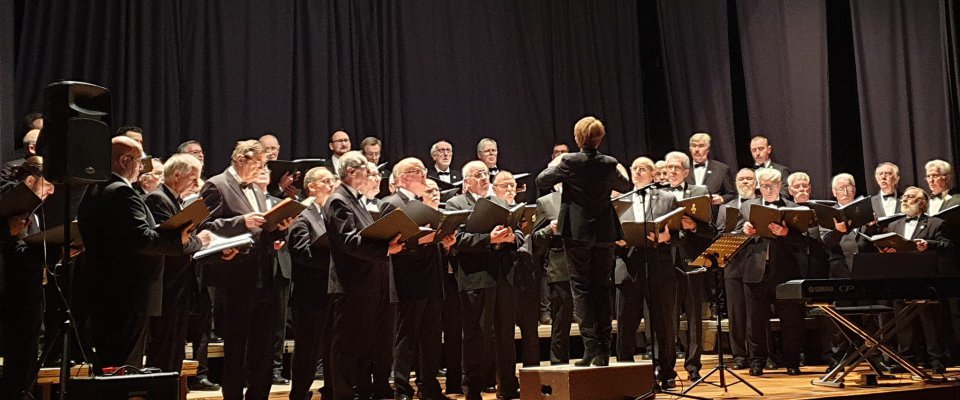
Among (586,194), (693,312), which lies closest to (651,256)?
(693,312)

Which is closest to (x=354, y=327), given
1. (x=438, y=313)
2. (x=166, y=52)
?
(x=438, y=313)

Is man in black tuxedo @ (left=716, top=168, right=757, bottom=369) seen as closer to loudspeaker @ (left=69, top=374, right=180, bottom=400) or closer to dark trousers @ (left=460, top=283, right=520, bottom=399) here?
dark trousers @ (left=460, top=283, right=520, bottom=399)

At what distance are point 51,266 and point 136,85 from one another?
11.7ft

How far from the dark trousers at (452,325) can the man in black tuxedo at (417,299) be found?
0.73ft

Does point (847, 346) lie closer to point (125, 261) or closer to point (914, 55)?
point (914, 55)

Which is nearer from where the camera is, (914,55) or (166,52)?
(166,52)

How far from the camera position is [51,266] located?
202 inches

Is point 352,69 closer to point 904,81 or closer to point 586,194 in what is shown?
point 586,194

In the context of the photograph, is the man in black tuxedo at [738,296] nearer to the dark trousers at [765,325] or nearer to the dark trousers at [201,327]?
the dark trousers at [765,325]

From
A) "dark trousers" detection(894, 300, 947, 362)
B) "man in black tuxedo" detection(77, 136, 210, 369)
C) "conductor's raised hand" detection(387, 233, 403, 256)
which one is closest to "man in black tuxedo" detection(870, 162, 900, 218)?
"dark trousers" detection(894, 300, 947, 362)

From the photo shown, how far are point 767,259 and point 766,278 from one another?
0.15 m

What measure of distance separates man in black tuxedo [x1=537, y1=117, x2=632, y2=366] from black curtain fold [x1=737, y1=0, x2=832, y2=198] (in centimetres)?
483

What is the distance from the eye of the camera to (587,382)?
17.1ft

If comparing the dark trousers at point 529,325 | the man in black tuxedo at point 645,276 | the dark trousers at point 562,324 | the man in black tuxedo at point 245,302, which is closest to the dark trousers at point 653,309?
the man in black tuxedo at point 645,276
